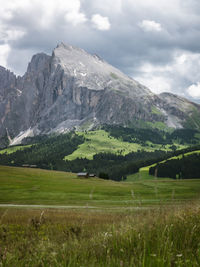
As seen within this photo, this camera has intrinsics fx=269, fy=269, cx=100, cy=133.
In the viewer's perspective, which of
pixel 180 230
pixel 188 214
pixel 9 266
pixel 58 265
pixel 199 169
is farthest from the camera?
pixel 199 169

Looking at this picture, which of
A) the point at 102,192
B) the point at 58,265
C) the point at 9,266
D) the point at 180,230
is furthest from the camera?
the point at 102,192

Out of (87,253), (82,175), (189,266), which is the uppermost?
(189,266)

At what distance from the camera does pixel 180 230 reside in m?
6.84

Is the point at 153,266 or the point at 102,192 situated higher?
the point at 153,266

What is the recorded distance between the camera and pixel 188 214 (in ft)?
26.9

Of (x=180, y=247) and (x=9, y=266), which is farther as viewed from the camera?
(x=180, y=247)

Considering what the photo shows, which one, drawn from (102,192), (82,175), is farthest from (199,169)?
(102,192)

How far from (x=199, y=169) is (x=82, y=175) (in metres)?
98.9

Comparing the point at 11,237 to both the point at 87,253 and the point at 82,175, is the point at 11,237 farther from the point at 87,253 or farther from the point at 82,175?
the point at 82,175

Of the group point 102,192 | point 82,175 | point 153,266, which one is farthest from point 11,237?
point 82,175

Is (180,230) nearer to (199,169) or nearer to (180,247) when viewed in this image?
(180,247)

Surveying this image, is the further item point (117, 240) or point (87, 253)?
point (117, 240)

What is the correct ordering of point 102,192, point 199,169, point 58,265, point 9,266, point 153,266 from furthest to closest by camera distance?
point 199,169
point 102,192
point 9,266
point 58,265
point 153,266

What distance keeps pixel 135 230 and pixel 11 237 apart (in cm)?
758
